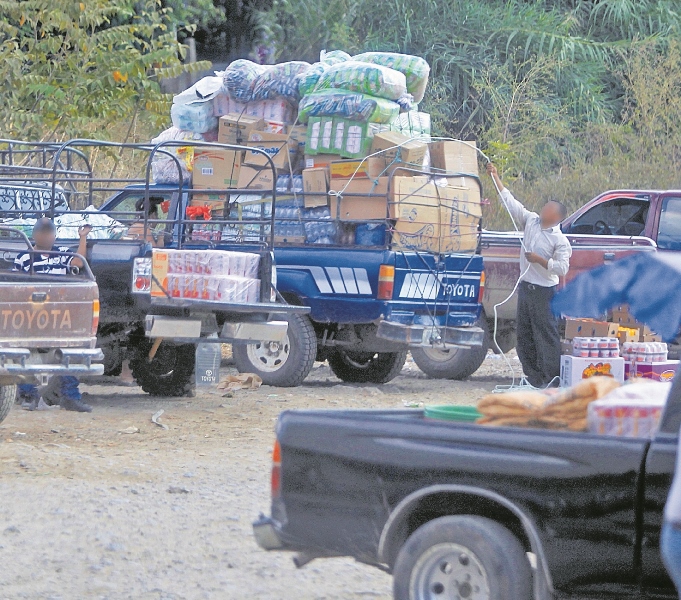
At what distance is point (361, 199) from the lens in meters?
11.9

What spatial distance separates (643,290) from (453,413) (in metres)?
0.92

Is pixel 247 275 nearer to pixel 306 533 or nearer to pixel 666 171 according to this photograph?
pixel 306 533

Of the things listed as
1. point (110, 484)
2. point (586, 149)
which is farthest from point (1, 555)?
point (586, 149)

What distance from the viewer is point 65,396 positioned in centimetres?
1055

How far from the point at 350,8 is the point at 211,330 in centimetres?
2030

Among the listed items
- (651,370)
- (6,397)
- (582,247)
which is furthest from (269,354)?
(6,397)

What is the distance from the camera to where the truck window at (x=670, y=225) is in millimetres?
13297

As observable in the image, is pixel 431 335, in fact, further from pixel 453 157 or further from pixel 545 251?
pixel 453 157

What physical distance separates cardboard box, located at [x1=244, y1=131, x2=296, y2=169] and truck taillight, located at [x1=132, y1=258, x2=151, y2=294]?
2725mm

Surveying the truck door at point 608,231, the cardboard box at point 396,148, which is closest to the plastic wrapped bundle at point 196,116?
the cardboard box at point 396,148

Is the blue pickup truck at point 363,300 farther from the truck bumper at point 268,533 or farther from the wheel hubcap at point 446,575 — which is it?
the wheel hubcap at point 446,575

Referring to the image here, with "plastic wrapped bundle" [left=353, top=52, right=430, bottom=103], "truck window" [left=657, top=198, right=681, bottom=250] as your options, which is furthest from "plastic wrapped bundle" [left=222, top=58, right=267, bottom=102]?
"truck window" [left=657, top=198, right=681, bottom=250]

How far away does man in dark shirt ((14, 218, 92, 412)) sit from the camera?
10.0 meters

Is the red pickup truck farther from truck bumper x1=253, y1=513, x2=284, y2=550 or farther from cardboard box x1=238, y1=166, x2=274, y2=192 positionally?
truck bumper x1=253, y1=513, x2=284, y2=550
